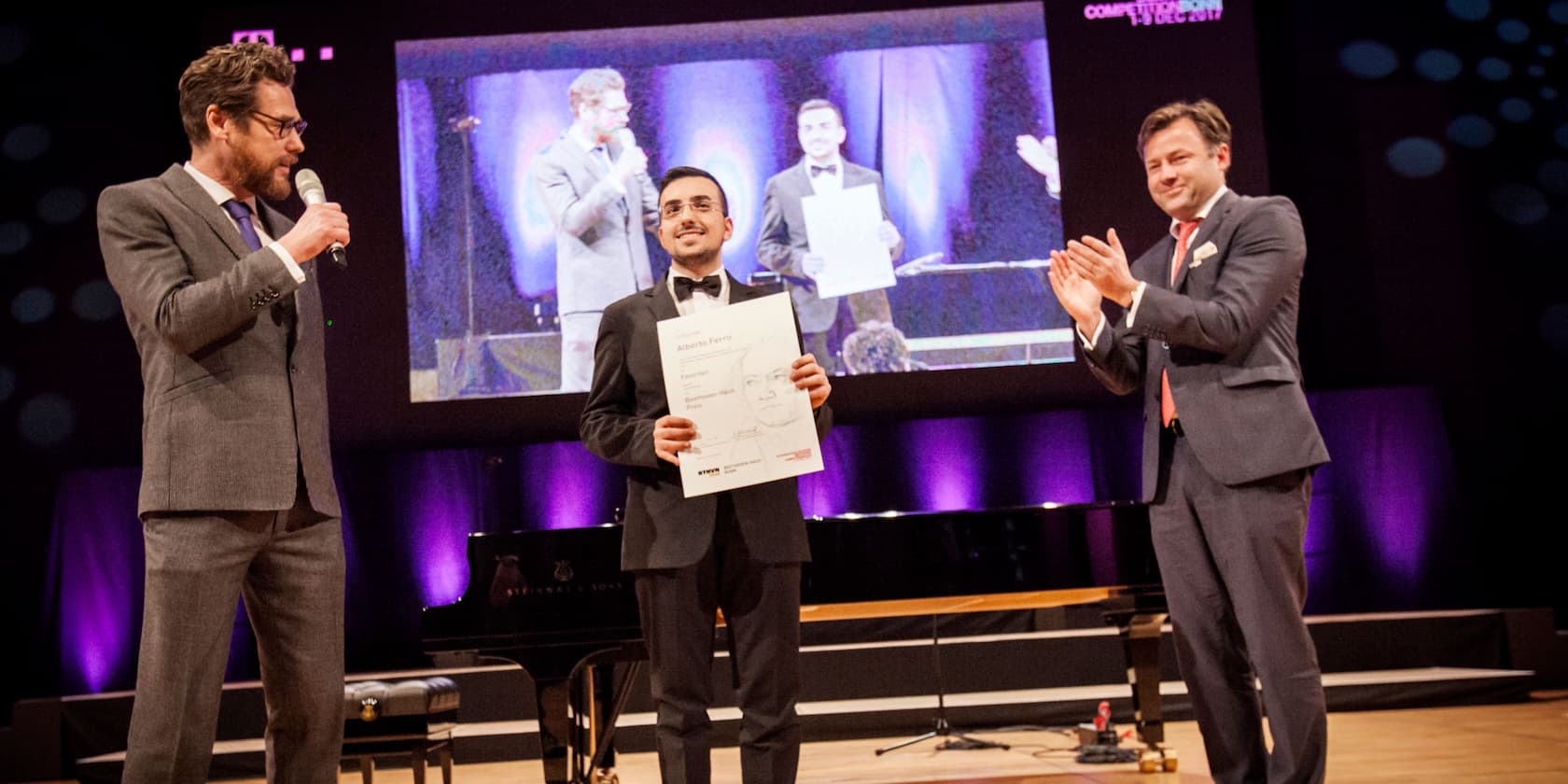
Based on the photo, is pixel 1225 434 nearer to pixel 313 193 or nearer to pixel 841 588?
pixel 841 588

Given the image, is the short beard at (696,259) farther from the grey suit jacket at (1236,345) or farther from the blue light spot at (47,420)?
the blue light spot at (47,420)

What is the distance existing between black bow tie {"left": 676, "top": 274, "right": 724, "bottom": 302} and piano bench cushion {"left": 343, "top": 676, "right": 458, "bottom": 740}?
1964mm

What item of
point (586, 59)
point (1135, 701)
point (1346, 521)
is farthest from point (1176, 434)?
point (586, 59)

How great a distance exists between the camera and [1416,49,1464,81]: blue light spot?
722cm

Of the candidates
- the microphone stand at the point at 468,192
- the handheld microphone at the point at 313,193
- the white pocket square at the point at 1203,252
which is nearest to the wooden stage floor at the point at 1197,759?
the white pocket square at the point at 1203,252

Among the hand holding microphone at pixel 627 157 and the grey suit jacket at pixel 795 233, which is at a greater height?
the hand holding microphone at pixel 627 157

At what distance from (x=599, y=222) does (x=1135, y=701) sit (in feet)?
12.5

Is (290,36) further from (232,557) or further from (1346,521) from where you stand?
(1346,521)

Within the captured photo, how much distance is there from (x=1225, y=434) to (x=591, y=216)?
4.59m

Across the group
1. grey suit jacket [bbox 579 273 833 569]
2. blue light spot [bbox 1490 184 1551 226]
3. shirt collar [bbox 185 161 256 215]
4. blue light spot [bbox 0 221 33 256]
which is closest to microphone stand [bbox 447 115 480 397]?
blue light spot [bbox 0 221 33 256]

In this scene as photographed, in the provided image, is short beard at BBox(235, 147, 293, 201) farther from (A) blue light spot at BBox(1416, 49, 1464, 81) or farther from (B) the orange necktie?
(A) blue light spot at BBox(1416, 49, 1464, 81)

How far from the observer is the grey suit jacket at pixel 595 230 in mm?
6711

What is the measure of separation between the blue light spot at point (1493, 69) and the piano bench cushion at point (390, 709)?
679 centimetres

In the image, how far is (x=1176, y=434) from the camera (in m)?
2.96
